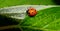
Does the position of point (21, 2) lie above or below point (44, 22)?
above

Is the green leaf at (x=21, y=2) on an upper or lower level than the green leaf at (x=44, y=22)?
upper

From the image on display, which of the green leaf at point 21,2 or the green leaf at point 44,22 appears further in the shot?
the green leaf at point 21,2

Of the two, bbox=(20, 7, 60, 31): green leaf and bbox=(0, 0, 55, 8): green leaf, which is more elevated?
bbox=(0, 0, 55, 8): green leaf

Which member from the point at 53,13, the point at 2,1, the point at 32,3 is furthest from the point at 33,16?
the point at 2,1

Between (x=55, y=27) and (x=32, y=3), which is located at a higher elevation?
(x=32, y=3)

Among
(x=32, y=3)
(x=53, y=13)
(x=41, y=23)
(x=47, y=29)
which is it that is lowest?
(x=47, y=29)

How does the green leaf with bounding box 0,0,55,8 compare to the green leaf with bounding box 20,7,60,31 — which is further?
the green leaf with bounding box 0,0,55,8

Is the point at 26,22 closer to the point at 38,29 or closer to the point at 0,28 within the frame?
the point at 38,29

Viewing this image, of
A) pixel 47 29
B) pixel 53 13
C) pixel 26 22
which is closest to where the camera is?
pixel 47 29
